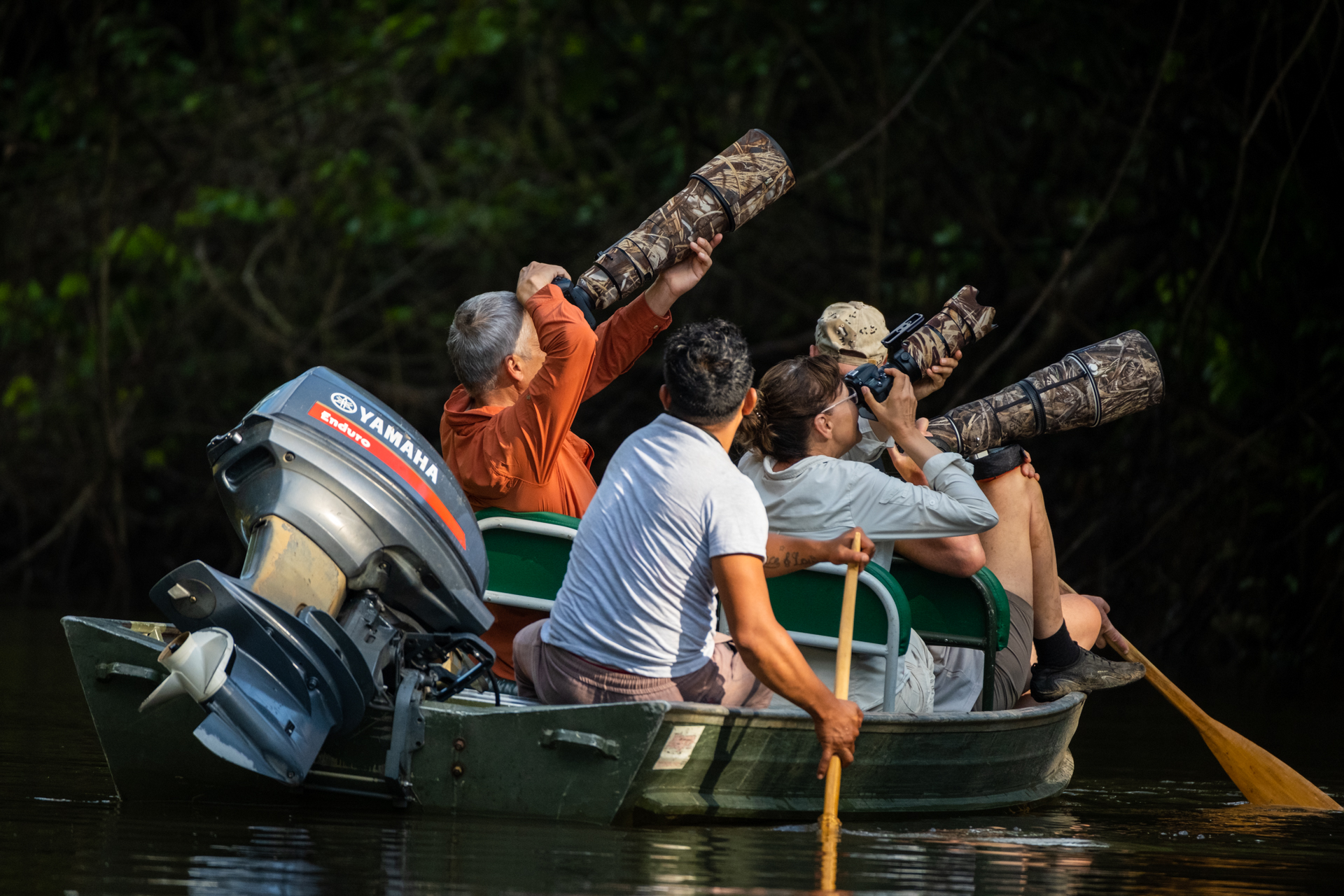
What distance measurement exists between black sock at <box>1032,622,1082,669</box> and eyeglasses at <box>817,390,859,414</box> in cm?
99

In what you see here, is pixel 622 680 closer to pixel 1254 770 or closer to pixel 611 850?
pixel 611 850

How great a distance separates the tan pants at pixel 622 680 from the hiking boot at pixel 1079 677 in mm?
1311

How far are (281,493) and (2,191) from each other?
869 centimetres

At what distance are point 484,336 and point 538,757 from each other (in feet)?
4.01

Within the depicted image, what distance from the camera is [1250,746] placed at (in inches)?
206

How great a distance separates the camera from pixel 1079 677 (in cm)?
516

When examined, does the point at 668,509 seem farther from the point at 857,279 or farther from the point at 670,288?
the point at 857,279

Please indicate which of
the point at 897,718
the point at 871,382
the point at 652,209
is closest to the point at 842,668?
the point at 897,718

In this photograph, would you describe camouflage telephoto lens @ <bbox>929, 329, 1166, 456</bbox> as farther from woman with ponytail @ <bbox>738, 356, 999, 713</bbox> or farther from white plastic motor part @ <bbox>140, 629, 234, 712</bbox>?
white plastic motor part @ <bbox>140, 629, 234, 712</bbox>

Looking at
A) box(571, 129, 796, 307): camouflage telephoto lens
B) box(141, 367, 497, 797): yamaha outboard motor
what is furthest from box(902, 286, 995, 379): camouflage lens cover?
box(141, 367, 497, 797): yamaha outboard motor

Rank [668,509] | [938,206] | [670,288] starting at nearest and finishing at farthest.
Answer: [668,509] < [670,288] < [938,206]

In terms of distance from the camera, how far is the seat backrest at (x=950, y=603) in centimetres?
445

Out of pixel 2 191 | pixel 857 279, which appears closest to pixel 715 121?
pixel 857 279

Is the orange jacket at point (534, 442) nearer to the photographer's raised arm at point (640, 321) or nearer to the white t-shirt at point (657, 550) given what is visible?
the photographer's raised arm at point (640, 321)
